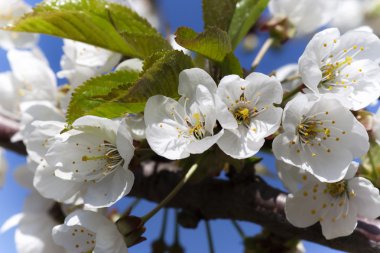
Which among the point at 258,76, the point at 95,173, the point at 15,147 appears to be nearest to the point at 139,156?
the point at 95,173

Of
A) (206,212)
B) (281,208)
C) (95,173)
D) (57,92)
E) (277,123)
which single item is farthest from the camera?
(57,92)

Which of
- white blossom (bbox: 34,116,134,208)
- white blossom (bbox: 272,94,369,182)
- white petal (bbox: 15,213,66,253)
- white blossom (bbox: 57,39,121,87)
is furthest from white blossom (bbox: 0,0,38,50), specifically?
white blossom (bbox: 272,94,369,182)

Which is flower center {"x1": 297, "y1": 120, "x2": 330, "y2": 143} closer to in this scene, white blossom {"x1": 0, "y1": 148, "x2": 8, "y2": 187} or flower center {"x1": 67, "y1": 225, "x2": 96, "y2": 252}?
flower center {"x1": 67, "y1": 225, "x2": 96, "y2": 252}

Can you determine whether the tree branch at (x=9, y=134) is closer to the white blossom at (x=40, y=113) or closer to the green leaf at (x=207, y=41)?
the white blossom at (x=40, y=113)

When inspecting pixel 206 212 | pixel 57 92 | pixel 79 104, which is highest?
pixel 79 104

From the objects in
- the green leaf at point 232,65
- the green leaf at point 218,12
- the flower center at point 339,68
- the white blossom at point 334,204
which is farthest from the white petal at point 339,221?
the green leaf at point 218,12

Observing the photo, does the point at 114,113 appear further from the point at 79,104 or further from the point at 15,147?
the point at 15,147

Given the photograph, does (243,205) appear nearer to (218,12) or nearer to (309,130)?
(309,130)
